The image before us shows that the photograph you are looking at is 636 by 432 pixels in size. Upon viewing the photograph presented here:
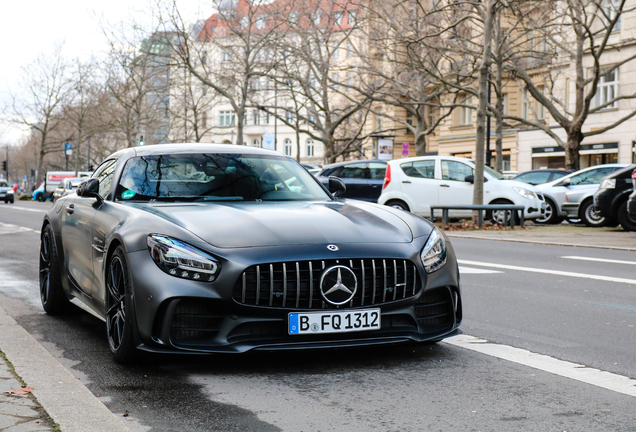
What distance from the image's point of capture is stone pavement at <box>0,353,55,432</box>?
373 centimetres

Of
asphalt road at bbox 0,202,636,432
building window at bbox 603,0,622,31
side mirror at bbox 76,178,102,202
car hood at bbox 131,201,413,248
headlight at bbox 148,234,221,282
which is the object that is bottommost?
asphalt road at bbox 0,202,636,432

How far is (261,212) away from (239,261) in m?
0.78

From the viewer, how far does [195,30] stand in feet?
133

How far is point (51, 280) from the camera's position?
7.16 m

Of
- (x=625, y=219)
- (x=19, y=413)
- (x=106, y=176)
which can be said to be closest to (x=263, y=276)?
(x=19, y=413)

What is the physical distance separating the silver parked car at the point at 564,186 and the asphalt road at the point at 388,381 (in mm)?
14627

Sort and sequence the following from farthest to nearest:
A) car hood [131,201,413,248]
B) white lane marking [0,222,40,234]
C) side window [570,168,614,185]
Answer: side window [570,168,614,185] → white lane marking [0,222,40,234] → car hood [131,201,413,248]

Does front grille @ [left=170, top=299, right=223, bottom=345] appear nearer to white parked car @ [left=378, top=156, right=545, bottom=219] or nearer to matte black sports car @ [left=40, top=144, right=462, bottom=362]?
matte black sports car @ [left=40, top=144, right=462, bottom=362]

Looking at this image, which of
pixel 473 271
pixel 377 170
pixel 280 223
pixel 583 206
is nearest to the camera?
pixel 280 223

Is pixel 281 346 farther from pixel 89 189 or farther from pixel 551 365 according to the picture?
pixel 89 189

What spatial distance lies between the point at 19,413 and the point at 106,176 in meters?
3.02

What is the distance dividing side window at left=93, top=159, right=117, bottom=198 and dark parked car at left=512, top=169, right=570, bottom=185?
1929 centimetres

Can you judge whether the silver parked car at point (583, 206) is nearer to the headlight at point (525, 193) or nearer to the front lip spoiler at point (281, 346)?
the headlight at point (525, 193)

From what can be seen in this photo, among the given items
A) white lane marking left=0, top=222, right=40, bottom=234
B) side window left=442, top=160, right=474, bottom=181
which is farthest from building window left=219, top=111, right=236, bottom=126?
side window left=442, top=160, right=474, bottom=181
